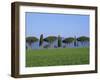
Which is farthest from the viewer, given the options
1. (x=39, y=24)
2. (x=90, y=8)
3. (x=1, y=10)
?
(x=90, y=8)

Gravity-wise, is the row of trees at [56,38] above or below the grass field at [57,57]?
above

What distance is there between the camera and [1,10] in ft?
5.28

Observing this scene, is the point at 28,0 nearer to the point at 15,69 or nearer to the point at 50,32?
the point at 50,32

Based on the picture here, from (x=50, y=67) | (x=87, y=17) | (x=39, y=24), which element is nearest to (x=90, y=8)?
(x=87, y=17)

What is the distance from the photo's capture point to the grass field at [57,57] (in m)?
1.70

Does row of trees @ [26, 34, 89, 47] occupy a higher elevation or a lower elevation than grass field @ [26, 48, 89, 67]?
higher

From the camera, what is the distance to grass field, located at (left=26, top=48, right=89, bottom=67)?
1699mm

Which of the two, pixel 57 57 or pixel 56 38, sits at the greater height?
pixel 56 38

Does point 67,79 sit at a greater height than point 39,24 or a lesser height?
lesser

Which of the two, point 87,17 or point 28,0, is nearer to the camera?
point 28,0

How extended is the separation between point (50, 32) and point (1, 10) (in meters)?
0.38

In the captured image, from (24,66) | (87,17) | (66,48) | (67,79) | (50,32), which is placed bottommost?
(67,79)

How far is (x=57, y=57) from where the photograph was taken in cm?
178

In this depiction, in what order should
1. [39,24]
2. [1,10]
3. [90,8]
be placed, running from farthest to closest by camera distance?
[90,8], [39,24], [1,10]
